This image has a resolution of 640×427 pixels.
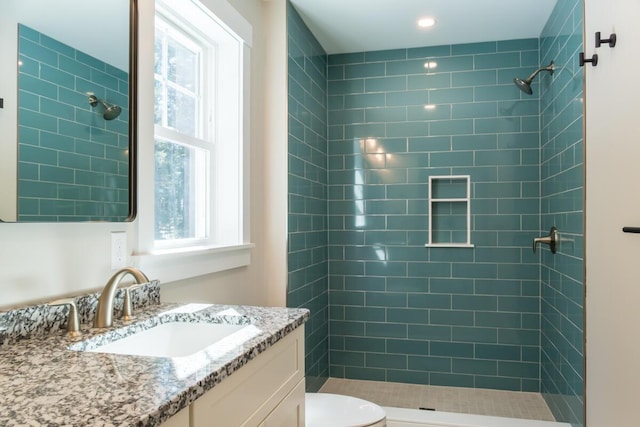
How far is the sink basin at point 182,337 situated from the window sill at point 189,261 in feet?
0.83

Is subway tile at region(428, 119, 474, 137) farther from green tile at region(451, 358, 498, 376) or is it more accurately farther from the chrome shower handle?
green tile at region(451, 358, 498, 376)

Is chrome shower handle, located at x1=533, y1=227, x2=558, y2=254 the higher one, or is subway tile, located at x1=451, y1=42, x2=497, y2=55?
subway tile, located at x1=451, y1=42, x2=497, y2=55

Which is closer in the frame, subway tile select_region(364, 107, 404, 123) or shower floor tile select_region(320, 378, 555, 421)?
shower floor tile select_region(320, 378, 555, 421)

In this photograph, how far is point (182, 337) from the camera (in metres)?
1.45

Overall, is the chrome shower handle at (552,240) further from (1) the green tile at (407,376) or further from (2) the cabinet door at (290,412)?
(2) the cabinet door at (290,412)

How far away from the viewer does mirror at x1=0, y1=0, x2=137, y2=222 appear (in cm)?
112

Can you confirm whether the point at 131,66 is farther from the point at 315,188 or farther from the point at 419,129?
the point at 419,129

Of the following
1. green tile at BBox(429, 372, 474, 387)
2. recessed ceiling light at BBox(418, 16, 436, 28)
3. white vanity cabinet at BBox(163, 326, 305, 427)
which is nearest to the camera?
white vanity cabinet at BBox(163, 326, 305, 427)

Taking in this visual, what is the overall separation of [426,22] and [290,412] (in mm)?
2500

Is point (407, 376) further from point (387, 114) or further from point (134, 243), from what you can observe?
point (134, 243)

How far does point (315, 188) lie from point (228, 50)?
1.18 meters

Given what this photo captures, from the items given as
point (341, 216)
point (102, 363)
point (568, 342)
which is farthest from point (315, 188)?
point (102, 363)

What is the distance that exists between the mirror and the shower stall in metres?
1.56

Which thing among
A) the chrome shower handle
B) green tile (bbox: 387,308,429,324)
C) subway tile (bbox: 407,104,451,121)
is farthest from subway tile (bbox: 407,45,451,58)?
green tile (bbox: 387,308,429,324)
